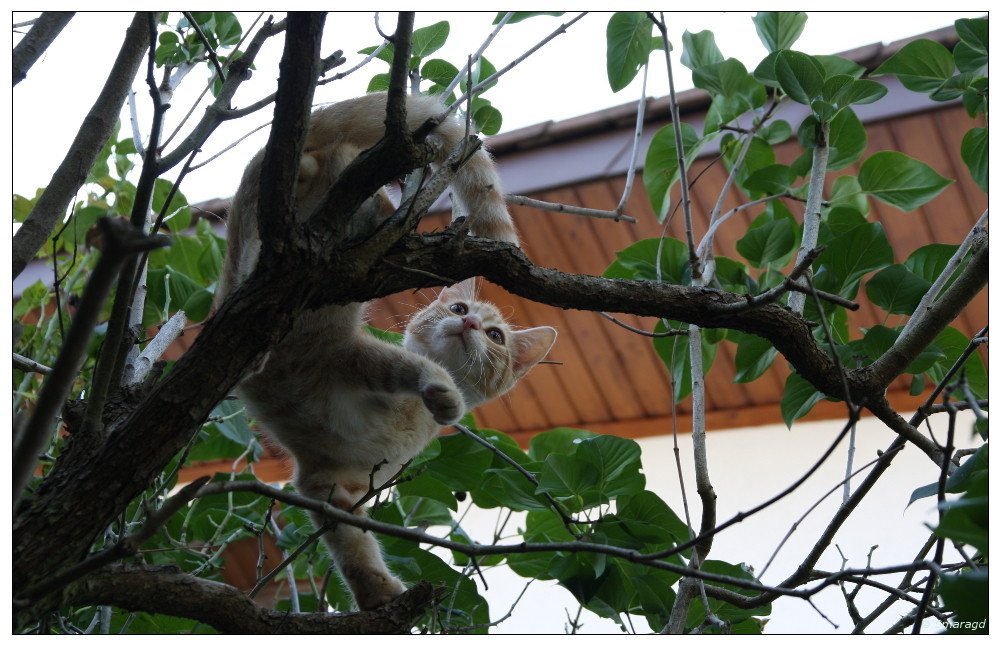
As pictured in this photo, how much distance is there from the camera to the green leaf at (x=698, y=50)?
2.05 metres

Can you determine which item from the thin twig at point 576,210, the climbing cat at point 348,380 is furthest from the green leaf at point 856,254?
the climbing cat at point 348,380

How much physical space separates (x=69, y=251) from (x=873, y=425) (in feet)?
9.62

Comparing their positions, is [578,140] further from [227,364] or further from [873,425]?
[227,364]

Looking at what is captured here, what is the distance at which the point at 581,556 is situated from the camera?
5.17 feet

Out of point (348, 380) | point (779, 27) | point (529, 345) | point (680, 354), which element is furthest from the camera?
point (529, 345)

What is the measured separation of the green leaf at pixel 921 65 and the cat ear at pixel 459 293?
1144 millimetres

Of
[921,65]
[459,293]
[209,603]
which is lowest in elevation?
[209,603]

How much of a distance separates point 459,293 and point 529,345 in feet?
0.80

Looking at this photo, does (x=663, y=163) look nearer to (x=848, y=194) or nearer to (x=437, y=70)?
(x=848, y=194)

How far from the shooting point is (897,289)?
165cm

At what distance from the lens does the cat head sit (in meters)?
2.09

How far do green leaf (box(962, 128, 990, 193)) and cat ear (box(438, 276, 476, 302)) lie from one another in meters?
1.22

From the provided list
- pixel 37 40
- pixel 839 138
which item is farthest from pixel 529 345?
pixel 37 40

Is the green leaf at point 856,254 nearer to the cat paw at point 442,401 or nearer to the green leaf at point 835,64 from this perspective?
the green leaf at point 835,64
